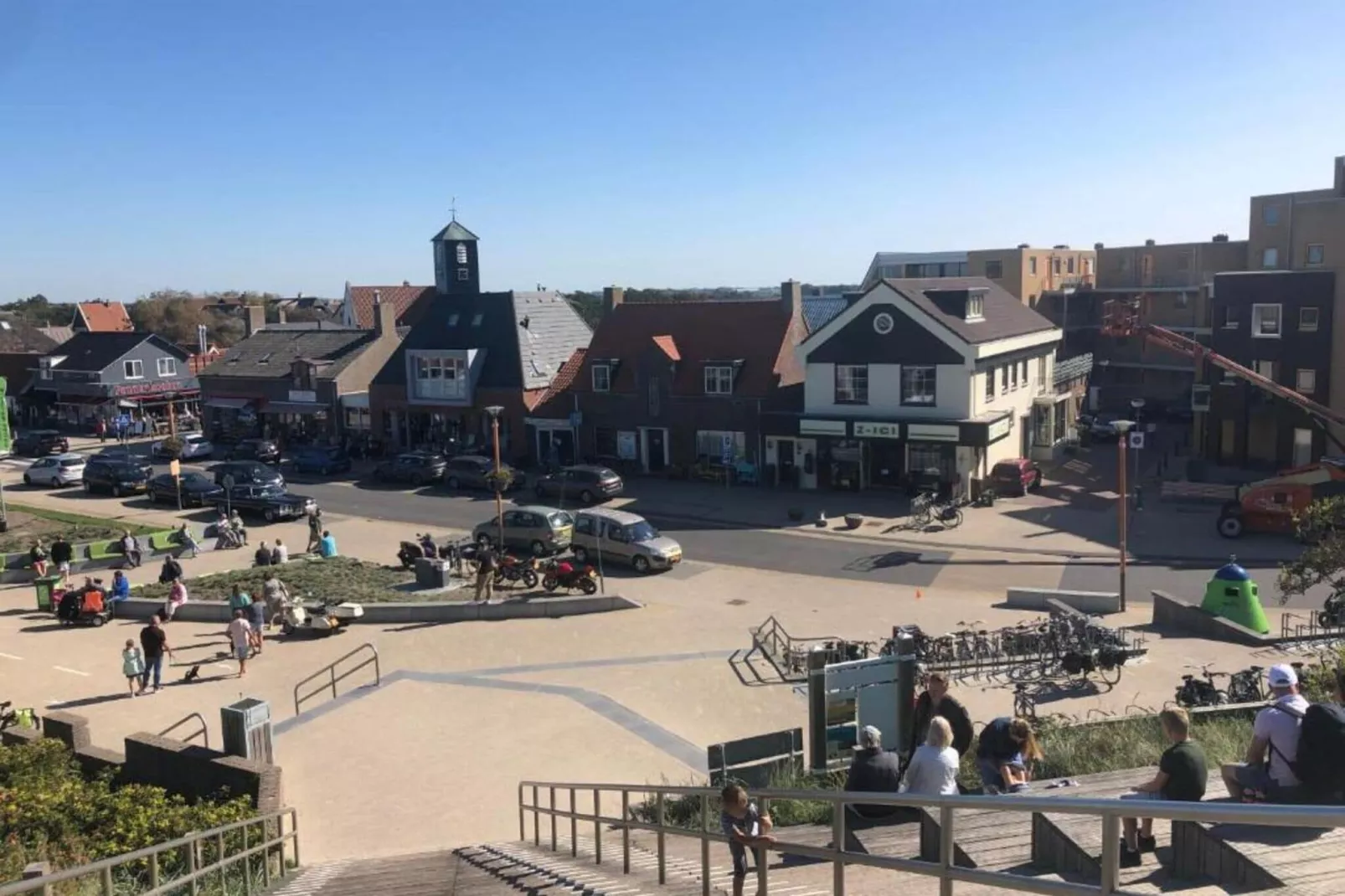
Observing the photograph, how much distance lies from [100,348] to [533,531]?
43.7 m

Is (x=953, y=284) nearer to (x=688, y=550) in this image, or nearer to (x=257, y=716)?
(x=688, y=550)

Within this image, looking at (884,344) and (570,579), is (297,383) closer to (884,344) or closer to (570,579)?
(884,344)

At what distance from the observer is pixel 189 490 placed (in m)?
41.5

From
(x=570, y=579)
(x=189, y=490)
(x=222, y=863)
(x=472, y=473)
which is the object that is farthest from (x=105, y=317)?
(x=222, y=863)

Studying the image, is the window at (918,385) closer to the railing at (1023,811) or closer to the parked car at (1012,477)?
the parked car at (1012,477)

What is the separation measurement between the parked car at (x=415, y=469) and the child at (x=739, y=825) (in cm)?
3651

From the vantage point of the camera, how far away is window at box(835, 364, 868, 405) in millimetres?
40125

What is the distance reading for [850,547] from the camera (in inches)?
1281

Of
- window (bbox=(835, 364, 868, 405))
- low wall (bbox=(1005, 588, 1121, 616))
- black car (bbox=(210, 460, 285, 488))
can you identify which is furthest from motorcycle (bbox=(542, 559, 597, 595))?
black car (bbox=(210, 460, 285, 488))

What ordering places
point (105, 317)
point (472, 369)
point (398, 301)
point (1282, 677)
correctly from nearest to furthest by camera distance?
point (1282, 677) < point (472, 369) < point (398, 301) < point (105, 317)

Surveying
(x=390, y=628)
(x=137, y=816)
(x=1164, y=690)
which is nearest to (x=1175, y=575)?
(x=1164, y=690)

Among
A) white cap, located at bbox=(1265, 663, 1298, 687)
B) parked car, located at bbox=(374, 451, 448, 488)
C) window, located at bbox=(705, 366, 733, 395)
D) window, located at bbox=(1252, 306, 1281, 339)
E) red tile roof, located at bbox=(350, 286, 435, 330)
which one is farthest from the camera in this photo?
red tile roof, located at bbox=(350, 286, 435, 330)

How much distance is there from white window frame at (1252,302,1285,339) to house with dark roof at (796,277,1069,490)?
9.75 meters

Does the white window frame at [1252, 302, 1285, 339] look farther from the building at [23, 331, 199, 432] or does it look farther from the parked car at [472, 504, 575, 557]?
the building at [23, 331, 199, 432]
